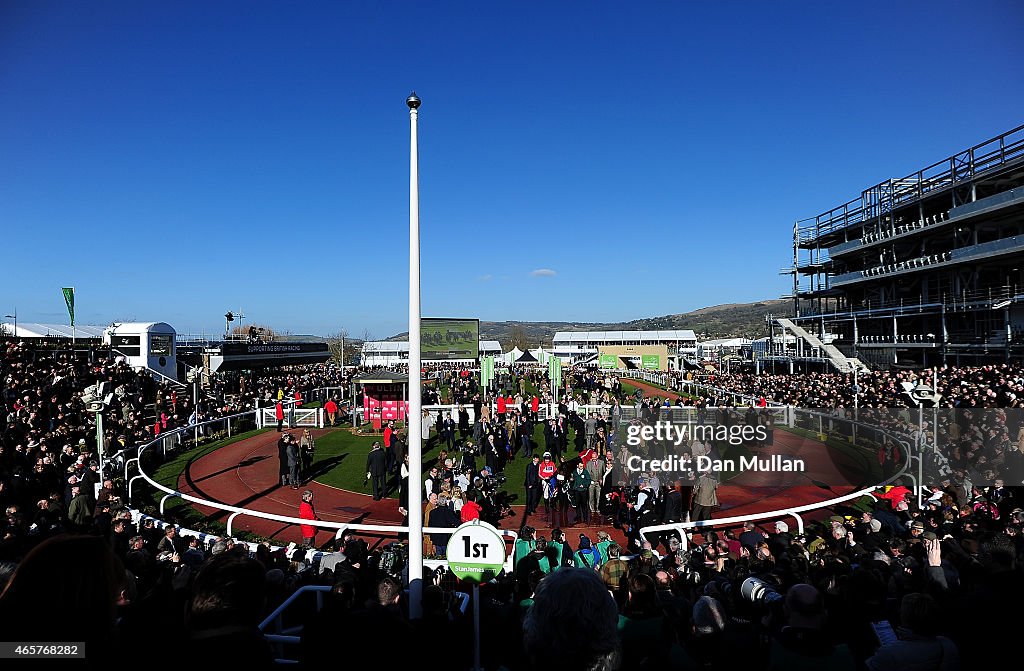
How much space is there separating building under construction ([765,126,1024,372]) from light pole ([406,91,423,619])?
3545cm

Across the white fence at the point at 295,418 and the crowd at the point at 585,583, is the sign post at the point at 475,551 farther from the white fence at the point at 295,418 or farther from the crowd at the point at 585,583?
the white fence at the point at 295,418

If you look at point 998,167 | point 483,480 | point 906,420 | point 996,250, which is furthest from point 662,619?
point 998,167

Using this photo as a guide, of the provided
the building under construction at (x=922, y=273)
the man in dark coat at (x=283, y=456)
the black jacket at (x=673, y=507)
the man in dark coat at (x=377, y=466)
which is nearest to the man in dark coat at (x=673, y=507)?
the black jacket at (x=673, y=507)

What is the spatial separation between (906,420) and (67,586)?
661 inches

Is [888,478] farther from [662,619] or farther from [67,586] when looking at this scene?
[67,586]

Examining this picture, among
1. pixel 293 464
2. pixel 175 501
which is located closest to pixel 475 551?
pixel 293 464

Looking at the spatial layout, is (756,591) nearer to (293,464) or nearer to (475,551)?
(475,551)

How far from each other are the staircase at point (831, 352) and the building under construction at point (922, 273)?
0.34ft

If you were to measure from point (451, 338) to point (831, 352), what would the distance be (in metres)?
30.4

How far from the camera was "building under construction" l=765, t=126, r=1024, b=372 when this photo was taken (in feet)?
106

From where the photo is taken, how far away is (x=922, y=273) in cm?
3947

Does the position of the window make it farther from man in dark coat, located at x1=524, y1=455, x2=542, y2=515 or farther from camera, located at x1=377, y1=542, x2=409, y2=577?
camera, located at x1=377, y1=542, x2=409, y2=577

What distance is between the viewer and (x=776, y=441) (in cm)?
1462

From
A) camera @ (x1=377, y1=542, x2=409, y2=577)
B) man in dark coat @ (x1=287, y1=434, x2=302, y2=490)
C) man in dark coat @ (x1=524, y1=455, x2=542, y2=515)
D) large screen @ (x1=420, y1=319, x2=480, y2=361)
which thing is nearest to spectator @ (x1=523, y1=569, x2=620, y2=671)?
camera @ (x1=377, y1=542, x2=409, y2=577)
